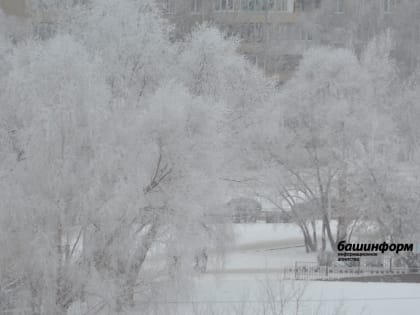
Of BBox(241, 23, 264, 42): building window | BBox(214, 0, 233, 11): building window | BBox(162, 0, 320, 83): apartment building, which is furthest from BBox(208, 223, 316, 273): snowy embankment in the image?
BBox(214, 0, 233, 11): building window

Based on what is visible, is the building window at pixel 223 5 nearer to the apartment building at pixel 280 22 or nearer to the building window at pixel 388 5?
the apartment building at pixel 280 22

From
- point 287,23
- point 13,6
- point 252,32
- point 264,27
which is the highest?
point 13,6

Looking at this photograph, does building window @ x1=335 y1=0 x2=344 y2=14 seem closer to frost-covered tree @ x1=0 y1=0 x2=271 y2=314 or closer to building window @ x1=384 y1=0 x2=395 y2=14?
building window @ x1=384 y1=0 x2=395 y2=14

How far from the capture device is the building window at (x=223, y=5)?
193ft

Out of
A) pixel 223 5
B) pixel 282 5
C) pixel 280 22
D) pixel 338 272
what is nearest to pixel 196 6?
pixel 223 5

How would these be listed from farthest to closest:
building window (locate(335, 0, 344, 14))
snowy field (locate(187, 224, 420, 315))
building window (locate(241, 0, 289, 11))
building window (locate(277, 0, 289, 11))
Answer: building window (locate(335, 0, 344, 14)), building window (locate(277, 0, 289, 11)), building window (locate(241, 0, 289, 11)), snowy field (locate(187, 224, 420, 315))

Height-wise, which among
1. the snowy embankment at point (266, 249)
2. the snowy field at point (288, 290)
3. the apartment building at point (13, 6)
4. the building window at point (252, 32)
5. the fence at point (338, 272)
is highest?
the apartment building at point (13, 6)

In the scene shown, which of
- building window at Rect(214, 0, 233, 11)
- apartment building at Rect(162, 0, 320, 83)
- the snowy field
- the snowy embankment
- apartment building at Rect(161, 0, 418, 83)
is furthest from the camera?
building window at Rect(214, 0, 233, 11)

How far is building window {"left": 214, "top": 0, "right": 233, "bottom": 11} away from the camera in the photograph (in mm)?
58875

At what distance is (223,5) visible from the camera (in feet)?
195

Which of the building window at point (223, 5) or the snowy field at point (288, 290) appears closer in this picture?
the snowy field at point (288, 290)

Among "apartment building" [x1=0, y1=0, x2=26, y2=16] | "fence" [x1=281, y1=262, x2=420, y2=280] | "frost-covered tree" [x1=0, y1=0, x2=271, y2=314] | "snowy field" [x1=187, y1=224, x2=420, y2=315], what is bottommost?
"fence" [x1=281, y1=262, x2=420, y2=280]

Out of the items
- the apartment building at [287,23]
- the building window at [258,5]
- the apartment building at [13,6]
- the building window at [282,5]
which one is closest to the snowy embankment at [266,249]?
the apartment building at [287,23]

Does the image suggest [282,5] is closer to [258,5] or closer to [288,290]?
[258,5]
